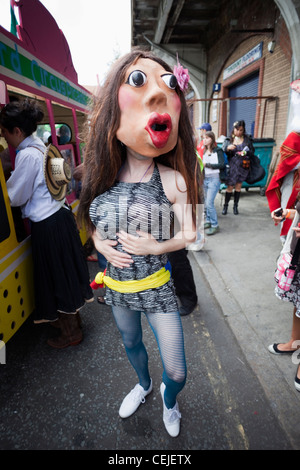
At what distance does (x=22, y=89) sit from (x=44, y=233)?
3.86 feet

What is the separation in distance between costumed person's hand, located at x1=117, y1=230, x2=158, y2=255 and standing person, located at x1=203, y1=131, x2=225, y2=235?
3.46 m

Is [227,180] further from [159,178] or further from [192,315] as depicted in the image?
[159,178]

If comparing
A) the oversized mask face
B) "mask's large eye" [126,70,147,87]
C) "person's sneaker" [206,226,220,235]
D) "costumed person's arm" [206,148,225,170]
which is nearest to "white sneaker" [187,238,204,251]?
"person's sneaker" [206,226,220,235]

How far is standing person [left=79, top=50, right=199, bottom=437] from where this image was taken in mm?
1120

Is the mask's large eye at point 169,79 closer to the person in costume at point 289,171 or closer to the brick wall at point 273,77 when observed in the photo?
the person in costume at point 289,171

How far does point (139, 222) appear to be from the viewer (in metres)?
1.22

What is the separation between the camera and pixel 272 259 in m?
3.58

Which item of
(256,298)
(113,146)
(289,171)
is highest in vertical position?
(113,146)

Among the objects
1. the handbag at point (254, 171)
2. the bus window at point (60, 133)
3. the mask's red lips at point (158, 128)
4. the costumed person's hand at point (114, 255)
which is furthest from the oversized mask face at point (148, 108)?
the handbag at point (254, 171)

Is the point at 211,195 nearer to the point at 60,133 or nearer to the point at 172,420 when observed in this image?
the point at 60,133

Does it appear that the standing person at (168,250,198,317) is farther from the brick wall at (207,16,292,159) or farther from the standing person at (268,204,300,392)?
the brick wall at (207,16,292,159)

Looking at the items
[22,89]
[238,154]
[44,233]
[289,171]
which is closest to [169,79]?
[289,171]

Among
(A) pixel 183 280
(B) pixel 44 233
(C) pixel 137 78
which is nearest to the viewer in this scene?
(C) pixel 137 78

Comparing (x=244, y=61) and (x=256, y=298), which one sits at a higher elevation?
(x=244, y=61)
